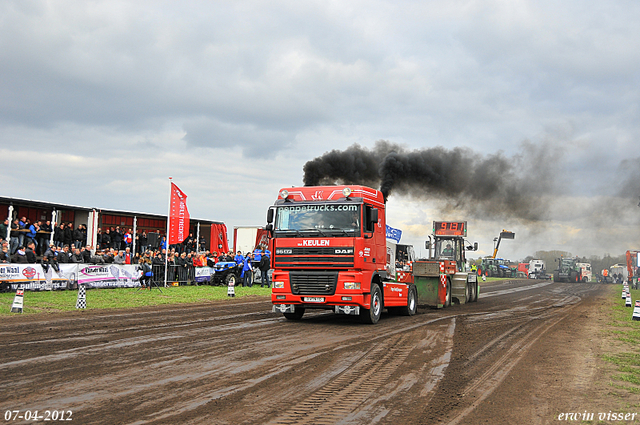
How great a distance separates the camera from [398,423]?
493 centimetres

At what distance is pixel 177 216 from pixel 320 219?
46.2 feet

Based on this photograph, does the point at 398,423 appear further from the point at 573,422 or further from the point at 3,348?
the point at 3,348

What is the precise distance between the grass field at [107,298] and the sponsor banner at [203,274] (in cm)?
427

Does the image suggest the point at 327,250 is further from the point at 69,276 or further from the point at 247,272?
the point at 247,272

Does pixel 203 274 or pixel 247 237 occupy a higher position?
pixel 247 237

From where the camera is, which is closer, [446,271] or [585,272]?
[446,271]

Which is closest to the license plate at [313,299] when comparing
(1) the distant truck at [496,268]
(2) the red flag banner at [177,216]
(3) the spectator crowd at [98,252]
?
(3) the spectator crowd at [98,252]

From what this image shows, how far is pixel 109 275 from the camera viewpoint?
21.9 m

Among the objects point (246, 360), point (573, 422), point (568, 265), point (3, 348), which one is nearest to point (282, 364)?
point (246, 360)

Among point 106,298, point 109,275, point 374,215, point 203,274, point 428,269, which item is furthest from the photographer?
point 203,274

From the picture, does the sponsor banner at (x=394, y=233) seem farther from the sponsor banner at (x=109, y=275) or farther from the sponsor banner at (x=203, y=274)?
the sponsor banner at (x=109, y=275)

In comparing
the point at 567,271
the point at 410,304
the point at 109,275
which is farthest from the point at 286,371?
the point at 567,271

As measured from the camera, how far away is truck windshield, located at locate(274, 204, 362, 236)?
12.2 meters

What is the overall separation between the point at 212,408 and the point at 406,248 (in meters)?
37.0
